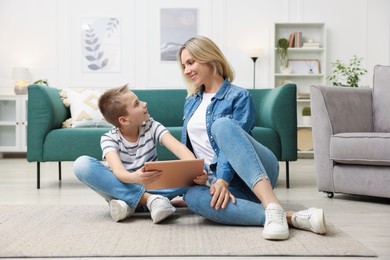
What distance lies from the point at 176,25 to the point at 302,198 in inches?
158

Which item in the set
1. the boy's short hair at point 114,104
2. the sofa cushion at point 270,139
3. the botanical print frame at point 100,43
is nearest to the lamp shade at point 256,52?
the botanical print frame at point 100,43

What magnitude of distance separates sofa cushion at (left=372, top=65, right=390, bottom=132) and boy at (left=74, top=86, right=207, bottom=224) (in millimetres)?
1472

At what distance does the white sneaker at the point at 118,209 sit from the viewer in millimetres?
2118

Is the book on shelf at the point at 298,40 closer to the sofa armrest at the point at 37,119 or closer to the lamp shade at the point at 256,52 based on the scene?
the lamp shade at the point at 256,52

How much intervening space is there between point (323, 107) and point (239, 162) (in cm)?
125

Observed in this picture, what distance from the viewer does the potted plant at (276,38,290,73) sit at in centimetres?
642

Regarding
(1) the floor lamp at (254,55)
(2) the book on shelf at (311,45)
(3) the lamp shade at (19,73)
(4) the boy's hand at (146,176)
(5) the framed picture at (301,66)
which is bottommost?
(4) the boy's hand at (146,176)

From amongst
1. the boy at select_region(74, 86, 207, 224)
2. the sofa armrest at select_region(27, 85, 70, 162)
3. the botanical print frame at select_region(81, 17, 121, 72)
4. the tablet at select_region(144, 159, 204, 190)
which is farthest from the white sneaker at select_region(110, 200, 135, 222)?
the botanical print frame at select_region(81, 17, 121, 72)

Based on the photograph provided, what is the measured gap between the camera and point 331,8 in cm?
664

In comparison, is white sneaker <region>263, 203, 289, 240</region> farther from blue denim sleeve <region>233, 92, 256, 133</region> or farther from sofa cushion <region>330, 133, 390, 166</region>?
sofa cushion <region>330, 133, 390, 166</region>

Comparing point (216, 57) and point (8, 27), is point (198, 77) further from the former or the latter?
point (8, 27)

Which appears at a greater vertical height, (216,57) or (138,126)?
(216,57)

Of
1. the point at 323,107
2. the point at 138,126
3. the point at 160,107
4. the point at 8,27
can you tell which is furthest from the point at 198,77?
the point at 8,27

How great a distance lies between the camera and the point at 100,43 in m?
6.57
